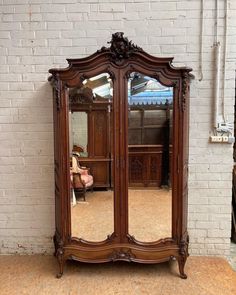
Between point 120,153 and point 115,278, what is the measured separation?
1092mm

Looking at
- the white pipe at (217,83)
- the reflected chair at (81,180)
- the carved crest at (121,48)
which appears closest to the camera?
the carved crest at (121,48)

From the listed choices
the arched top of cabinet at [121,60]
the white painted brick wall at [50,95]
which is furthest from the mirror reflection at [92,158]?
the white painted brick wall at [50,95]

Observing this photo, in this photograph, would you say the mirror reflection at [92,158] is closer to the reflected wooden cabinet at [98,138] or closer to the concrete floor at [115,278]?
the reflected wooden cabinet at [98,138]

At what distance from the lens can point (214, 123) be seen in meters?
2.67

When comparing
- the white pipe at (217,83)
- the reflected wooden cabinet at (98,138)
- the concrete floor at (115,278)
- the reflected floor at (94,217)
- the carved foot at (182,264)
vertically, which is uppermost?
the white pipe at (217,83)

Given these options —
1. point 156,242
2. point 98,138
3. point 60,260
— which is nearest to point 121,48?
point 98,138

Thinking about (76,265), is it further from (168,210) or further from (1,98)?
(1,98)

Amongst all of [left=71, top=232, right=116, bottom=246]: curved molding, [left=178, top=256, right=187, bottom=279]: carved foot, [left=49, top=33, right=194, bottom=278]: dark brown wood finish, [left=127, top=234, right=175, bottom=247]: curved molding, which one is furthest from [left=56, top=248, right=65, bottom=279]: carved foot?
[left=178, top=256, right=187, bottom=279]: carved foot

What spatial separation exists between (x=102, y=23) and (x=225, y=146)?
1.66m

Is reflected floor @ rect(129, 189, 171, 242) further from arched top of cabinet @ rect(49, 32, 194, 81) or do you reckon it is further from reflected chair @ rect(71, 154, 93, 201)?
arched top of cabinet @ rect(49, 32, 194, 81)

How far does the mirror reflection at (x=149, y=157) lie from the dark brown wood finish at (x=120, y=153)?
0.05 meters

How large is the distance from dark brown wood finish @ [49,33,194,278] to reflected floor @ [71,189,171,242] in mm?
48

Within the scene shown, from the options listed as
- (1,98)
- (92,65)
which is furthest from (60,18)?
(1,98)

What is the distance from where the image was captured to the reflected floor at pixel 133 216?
241 centimetres
